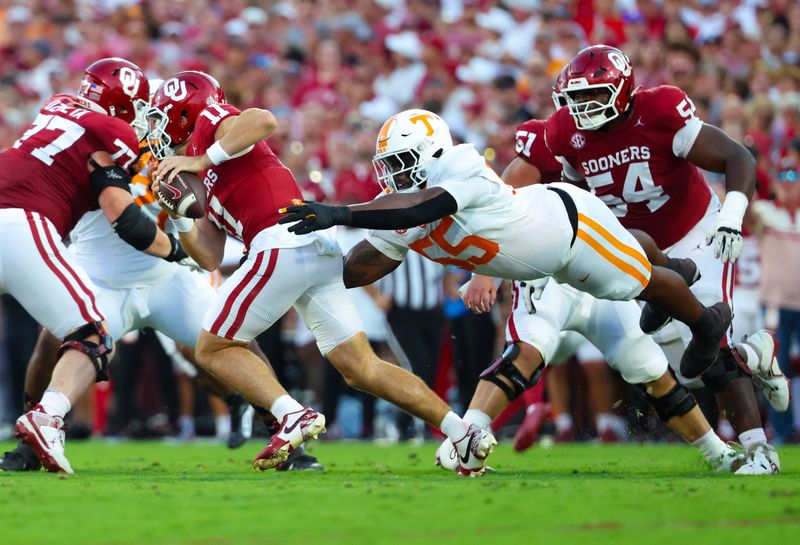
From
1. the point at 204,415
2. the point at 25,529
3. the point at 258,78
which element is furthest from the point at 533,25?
the point at 25,529

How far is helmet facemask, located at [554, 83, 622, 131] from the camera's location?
6.93 metres

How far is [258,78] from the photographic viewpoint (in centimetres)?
1489

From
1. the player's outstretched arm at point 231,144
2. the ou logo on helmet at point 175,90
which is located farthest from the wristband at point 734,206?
the ou logo on helmet at point 175,90

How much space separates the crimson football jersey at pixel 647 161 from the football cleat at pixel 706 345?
63 cm

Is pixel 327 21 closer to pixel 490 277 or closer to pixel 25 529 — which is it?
pixel 490 277

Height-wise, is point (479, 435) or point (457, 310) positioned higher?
point (457, 310)

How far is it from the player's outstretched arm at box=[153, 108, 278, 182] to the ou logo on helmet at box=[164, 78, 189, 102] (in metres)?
0.48

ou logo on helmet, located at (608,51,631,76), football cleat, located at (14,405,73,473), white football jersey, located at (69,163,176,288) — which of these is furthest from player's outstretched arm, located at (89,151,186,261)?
ou logo on helmet, located at (608,51,631,76)

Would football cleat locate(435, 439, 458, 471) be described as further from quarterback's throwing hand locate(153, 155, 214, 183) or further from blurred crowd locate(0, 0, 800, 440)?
blurred crowd locate(0, 0, 800, 440)

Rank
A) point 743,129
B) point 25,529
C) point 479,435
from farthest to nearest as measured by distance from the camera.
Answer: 1. point 743,129
2. point 479,435
3. point 25,529

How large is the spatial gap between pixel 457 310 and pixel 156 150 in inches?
191

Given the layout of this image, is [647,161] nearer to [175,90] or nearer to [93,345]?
[175,90]

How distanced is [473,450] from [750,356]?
195 cm

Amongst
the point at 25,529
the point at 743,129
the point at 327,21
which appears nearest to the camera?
the point at 25,529
